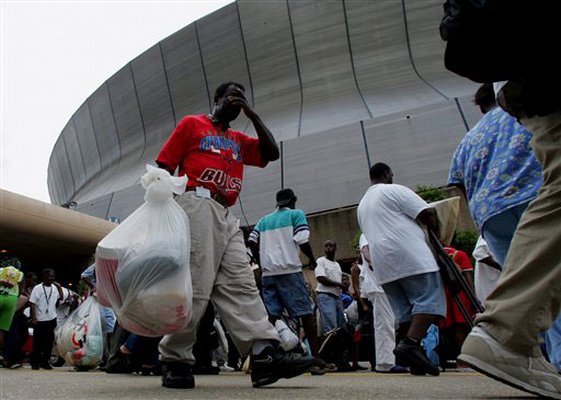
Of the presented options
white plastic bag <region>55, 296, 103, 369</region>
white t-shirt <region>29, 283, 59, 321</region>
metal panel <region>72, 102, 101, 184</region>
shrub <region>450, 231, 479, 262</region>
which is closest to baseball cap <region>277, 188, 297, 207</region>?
white plastic bag <region>55, 296, 103, 369</region>

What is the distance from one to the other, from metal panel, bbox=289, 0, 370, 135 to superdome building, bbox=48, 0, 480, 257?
4cm

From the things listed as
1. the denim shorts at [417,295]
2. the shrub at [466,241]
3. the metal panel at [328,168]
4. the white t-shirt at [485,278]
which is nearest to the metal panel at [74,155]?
the metal panel at [328,168]

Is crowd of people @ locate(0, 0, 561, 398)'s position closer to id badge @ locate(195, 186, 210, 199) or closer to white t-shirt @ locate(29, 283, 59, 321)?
id badge @ locate(195, 186, 210, 199)

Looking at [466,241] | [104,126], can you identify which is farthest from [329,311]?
[104,126]

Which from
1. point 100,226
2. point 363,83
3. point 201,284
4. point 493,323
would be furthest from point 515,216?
point 363,83

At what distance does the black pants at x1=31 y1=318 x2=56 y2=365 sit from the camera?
8250 millimetres

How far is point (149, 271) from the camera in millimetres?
2686

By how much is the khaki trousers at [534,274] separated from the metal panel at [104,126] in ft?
89.5

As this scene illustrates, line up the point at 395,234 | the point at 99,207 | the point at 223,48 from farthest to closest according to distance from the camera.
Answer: the point at 223,48
the point at 99,207
the point at 395,234

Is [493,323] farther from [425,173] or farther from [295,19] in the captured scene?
[295,19]

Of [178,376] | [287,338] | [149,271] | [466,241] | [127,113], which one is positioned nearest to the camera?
[149,271]

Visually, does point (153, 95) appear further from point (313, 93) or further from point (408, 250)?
point (408, 250)

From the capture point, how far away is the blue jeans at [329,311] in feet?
21.6

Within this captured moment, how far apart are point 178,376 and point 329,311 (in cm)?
384
